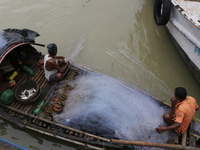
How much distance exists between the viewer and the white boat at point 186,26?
4.45 m

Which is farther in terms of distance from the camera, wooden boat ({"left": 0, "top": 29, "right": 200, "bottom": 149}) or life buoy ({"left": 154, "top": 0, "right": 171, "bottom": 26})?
life buoy ({"left": 154, "top": 0, "right": 171, "bottom": 26})

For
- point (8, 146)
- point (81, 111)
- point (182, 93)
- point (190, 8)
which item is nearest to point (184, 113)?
point (182, 93)

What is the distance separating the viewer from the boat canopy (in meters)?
3.92

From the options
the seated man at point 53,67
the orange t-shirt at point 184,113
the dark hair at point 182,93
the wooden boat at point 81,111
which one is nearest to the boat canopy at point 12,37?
the wooden boat at point 81,111

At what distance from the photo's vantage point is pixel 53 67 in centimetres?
425

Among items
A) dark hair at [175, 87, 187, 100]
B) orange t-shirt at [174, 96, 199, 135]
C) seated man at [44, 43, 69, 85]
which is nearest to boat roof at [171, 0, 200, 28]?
dark hair at [175, 87, 187, 100]

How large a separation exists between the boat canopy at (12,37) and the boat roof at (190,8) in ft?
15.8

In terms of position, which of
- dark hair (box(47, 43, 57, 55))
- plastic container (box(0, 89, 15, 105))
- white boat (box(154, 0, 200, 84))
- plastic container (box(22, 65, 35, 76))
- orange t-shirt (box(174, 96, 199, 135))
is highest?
white boat (box(154, 0, 200, 84))

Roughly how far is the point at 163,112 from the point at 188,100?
0.76 metres

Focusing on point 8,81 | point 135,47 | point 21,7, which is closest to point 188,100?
point 135,47

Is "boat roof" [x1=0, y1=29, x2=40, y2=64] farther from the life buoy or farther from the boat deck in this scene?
the life buoy

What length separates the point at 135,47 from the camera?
6172 mm

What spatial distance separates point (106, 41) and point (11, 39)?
12.0ft

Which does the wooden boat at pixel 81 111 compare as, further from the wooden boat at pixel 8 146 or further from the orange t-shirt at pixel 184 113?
the wooden boat at pixel 8 146
